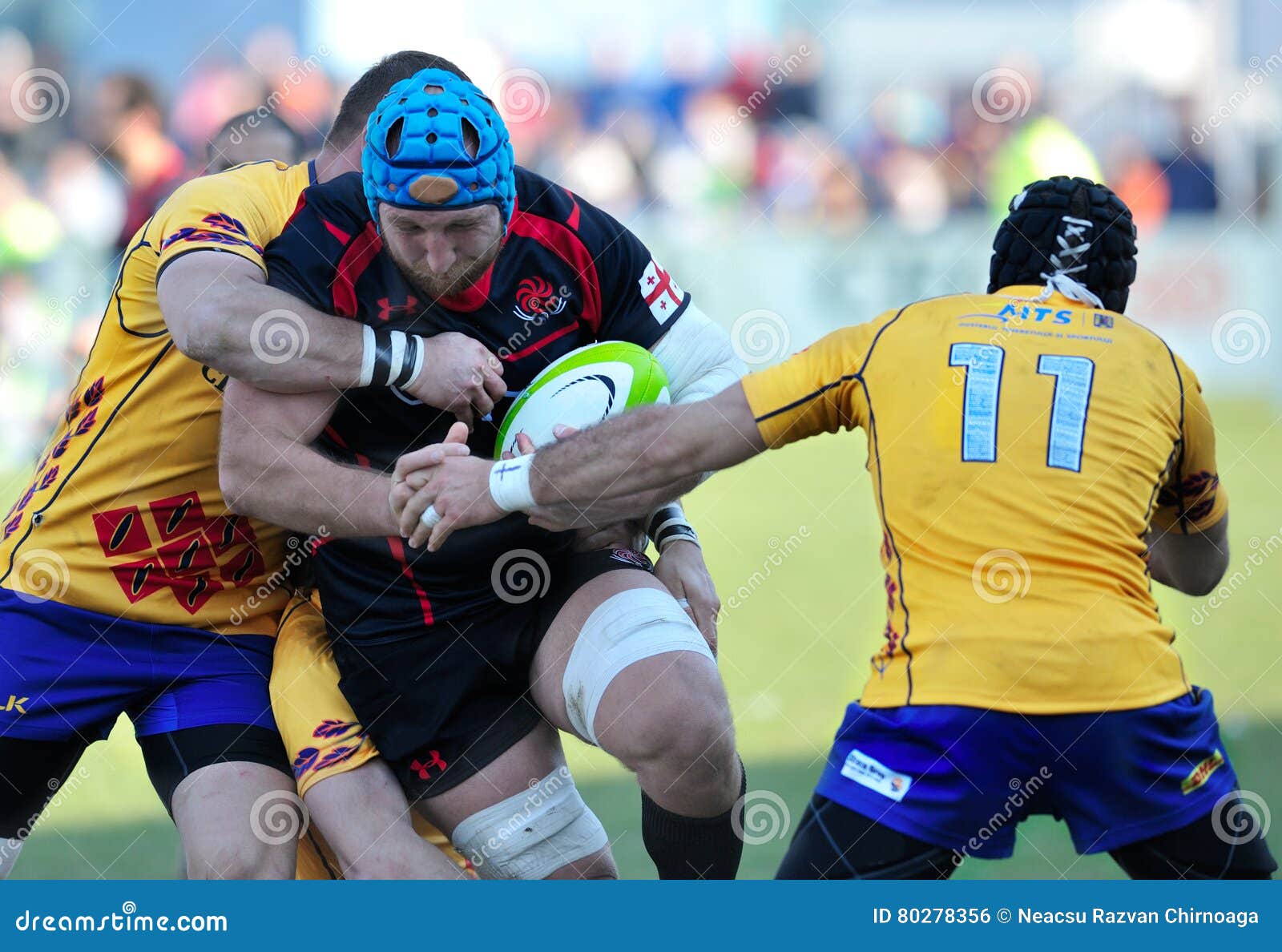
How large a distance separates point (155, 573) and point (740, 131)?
15.6 m

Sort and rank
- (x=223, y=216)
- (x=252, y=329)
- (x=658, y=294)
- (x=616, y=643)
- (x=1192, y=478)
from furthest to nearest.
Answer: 1. (x=658, y=294)
2. (x=223, y=216)
3. (x=616, y=643)
4. (x=252, y=329)
5. (x=1192, y=478)

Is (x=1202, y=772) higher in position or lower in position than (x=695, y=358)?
lower

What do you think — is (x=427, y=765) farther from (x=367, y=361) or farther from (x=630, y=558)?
(x=367, y=361)

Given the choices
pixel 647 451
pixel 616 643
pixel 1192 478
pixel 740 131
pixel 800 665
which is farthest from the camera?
pixel 740 131

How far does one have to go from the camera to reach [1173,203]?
17.6 meters

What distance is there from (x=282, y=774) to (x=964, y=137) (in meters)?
16.3

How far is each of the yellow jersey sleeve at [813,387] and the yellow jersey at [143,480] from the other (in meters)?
1.54

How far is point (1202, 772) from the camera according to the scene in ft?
10.4

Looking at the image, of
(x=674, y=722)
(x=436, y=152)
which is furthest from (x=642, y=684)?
(x=436, y=152)

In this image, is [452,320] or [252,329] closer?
[252,329]

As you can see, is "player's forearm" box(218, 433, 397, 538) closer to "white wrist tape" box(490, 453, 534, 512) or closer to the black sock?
"white wrist tape" box(490, 453, 534, 512)

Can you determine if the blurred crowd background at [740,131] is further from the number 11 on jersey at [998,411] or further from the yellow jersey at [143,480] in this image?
the number 11 on jersey at [998,411]

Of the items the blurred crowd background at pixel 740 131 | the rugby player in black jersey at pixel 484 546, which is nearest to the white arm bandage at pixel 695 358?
the rugby player in black jersey at pixel 484 546

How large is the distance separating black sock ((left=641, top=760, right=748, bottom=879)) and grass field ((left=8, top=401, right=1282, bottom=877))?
128 centimetres
